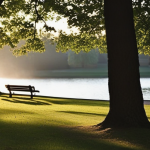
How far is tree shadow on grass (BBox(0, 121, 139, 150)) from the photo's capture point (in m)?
7.94

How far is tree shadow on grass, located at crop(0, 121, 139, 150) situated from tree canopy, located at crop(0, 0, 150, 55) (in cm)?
1158

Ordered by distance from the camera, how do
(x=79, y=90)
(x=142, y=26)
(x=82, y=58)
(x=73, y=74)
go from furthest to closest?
(x=82, y=58) → (x=73, y=74) → (x=79, y=90) → (x=142, y=26)

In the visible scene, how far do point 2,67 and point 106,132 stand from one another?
120 meters

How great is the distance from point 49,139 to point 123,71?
9.67 feet

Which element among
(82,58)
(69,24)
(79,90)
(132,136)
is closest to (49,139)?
(132,136)

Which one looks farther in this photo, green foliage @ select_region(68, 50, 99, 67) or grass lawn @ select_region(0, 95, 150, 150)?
green foliage @ select_region(68, 50, 99, 67)

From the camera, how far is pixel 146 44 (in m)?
28.4

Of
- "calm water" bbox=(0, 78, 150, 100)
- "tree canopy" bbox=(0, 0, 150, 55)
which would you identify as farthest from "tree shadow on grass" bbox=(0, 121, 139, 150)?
"calm water" bbox=(0, 78, 150, 100)

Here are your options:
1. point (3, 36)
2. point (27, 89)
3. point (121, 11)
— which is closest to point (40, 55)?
point (3, 36)

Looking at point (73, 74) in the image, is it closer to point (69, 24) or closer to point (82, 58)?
point (82, 58)

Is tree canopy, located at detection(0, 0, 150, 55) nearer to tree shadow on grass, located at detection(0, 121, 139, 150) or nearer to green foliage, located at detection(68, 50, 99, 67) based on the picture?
tree shadow on grass, located at detection(0, 121, 139, 150)

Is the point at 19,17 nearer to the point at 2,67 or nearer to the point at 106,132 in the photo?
the point at 106,132

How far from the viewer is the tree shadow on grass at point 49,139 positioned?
7.94m

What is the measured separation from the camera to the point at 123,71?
10.0 m
